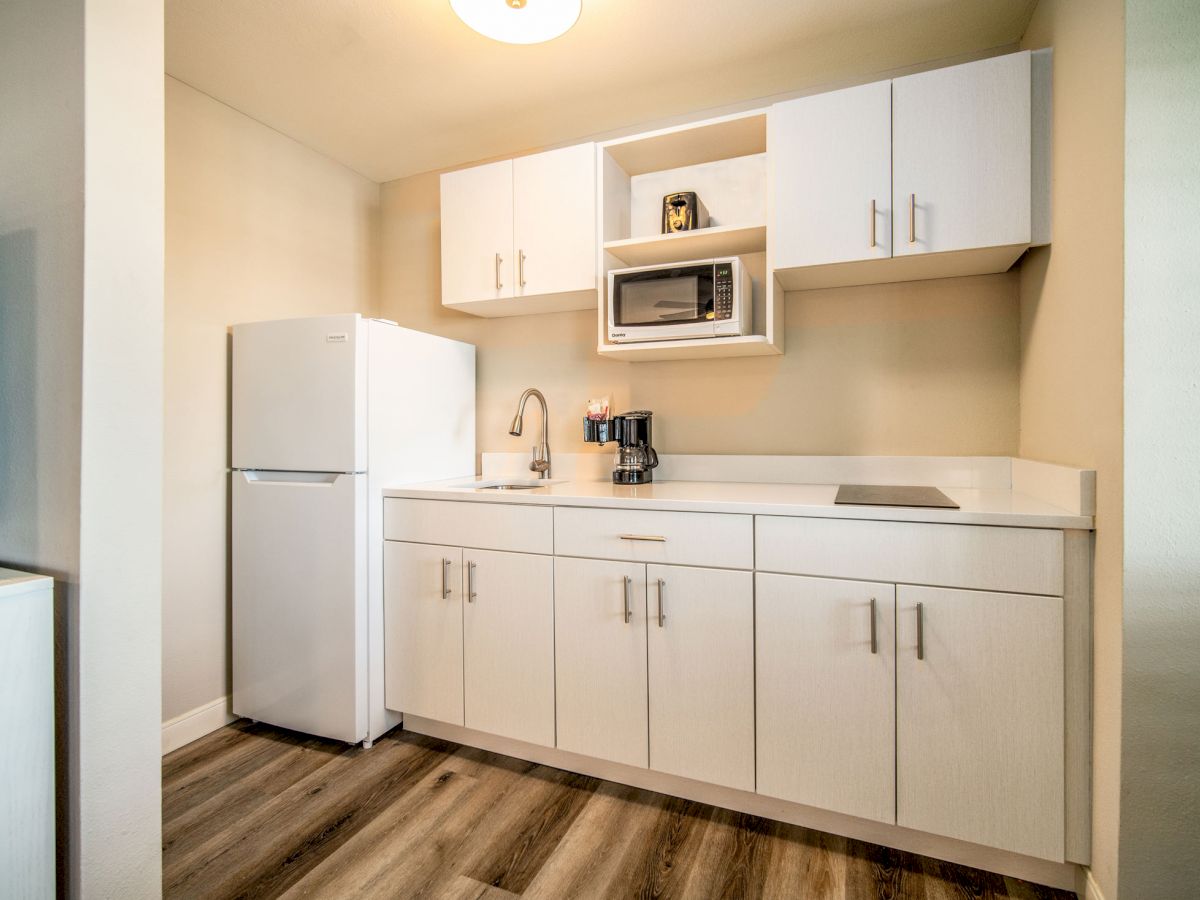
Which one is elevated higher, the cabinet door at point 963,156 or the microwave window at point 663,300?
the cabinet door at point 963,156

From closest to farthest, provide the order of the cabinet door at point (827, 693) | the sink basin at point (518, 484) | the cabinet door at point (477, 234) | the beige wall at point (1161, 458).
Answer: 1. the beige wall at point (1161, 458)
2. the cabinet door at point (827, 693)
3. the cabinet door at point (477, 234)
4. the sink basin at point (518, 484)

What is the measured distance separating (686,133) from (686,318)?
2.26 ft

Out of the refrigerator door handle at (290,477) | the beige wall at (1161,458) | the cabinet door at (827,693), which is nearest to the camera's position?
the beige wall at (1161,458)

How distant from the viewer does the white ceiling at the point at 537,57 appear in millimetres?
1876

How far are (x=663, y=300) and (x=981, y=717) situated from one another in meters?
1.53

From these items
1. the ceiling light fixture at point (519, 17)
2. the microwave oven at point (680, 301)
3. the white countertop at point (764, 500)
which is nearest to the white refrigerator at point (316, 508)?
the white countertop at point (764, 500)

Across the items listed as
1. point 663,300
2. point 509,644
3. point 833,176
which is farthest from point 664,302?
point 509,644

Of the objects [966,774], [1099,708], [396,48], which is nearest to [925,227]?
[1099,708]

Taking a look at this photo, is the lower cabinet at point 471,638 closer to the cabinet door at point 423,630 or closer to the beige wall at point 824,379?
the cabinet door at point 423,630

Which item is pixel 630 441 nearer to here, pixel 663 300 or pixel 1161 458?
pixel 663 300

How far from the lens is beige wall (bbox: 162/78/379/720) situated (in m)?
2.20

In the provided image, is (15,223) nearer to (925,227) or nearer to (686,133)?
(686,133)

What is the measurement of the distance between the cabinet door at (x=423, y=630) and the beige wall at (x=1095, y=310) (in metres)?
1.78

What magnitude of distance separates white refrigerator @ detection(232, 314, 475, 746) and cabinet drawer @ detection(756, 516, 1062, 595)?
1.40 metres
